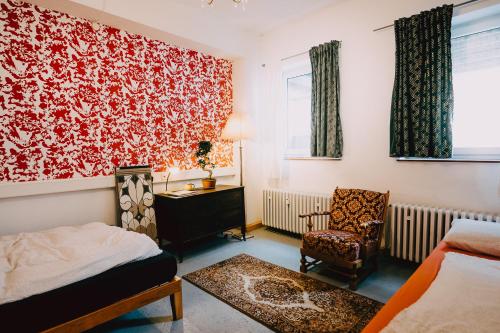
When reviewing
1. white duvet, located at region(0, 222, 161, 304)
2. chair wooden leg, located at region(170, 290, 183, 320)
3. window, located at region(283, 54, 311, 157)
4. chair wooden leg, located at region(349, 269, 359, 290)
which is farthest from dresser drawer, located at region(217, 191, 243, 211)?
chair wooden leg, located at region(349, 269, 359, 290)

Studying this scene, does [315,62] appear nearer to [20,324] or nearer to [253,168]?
[253,168]

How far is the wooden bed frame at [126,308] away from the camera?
1.66 metres

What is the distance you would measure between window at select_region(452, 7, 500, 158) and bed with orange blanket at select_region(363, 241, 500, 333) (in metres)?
1.27

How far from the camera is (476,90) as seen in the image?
2674 mm

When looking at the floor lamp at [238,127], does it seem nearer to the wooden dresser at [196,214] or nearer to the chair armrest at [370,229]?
the wooden dresser at [196,214]

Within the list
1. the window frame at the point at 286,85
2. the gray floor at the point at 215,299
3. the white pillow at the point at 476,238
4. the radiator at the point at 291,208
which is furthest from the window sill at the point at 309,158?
the white pillow at the point at 476,238

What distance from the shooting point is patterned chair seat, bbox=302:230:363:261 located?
2.51 m

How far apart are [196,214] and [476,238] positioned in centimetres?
263

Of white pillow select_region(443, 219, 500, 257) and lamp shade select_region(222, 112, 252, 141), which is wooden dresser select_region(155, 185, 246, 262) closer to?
lamp shade select_region(222, 112, 252, 141)

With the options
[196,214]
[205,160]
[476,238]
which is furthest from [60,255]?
[476,238]

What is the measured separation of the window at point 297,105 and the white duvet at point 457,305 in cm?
265

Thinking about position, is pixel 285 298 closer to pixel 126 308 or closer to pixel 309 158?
pixel 126 308

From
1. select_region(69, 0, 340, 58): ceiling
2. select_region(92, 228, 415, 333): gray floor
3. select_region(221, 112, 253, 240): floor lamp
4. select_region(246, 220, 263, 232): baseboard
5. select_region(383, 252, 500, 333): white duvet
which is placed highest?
select_region(69, 0, 340, 58): ceiling

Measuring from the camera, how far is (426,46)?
8.99ft
